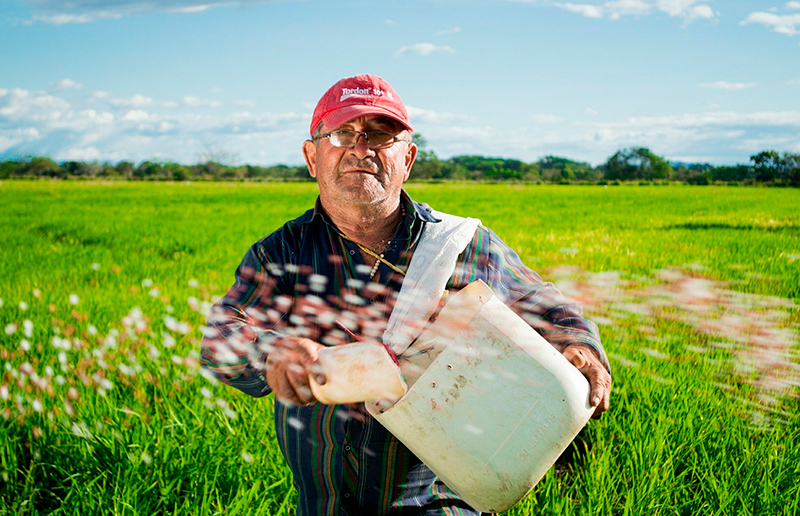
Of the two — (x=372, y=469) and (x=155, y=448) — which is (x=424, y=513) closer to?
(x=372, y=469)

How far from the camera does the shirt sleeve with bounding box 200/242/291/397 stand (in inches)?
54.4

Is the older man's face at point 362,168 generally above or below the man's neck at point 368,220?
above

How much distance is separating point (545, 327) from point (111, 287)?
4732 millimetres

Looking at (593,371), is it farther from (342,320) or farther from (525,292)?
(342,320)

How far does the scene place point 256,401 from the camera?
2.78 m

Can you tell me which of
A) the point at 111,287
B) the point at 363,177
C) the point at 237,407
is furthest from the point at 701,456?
the point at 111,287

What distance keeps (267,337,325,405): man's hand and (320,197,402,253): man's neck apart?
49 centimetres

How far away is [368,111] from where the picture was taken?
1.62m

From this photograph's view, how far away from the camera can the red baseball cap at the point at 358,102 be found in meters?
1.63

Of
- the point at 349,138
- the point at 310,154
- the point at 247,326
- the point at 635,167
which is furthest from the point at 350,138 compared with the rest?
the point at 635,167

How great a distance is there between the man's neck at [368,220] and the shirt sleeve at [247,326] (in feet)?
0.73

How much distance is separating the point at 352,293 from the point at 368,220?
21cm

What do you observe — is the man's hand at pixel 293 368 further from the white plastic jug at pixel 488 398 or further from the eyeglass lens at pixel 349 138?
the eyeglass lens at pixel 349 138

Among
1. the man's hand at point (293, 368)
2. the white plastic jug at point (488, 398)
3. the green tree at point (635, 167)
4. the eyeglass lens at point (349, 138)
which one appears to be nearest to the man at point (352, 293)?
the eyeglass lens at point (349, 138)
